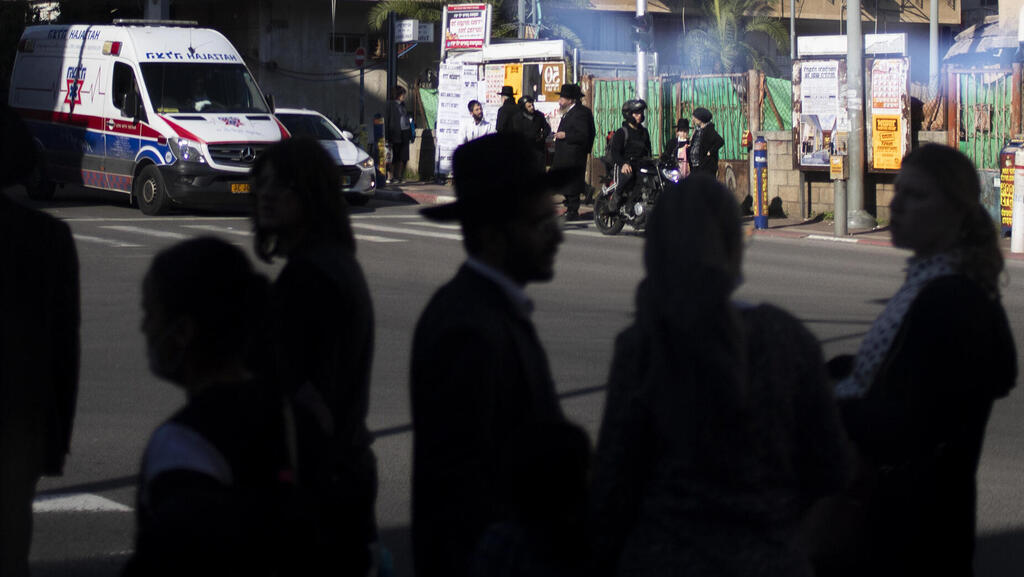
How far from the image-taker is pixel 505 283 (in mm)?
2729

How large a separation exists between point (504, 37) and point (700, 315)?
124 feet

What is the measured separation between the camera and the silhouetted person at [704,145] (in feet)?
62.0

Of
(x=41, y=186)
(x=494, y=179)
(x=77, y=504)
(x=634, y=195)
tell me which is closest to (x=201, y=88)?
(x=41, y=186)

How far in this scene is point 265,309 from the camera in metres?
2.63

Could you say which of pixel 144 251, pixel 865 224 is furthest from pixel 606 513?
pixel 865 224

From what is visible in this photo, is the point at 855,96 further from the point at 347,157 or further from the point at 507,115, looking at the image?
the point at 347,157

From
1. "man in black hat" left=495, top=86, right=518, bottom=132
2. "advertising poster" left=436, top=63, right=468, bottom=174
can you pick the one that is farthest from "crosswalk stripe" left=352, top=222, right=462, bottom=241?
"advertising poster" left=436, top=63, right=468, bottom=174

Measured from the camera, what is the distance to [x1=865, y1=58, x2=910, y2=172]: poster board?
1966 centimetres

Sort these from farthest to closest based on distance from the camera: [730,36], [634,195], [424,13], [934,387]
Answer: [730,36], [424,13], [634,195], [934,387]

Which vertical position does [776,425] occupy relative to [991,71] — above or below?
below

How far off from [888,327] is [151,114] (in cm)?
1829

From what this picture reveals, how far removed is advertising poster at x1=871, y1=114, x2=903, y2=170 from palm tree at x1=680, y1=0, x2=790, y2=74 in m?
25.2

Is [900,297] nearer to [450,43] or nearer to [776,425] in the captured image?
[776,425]

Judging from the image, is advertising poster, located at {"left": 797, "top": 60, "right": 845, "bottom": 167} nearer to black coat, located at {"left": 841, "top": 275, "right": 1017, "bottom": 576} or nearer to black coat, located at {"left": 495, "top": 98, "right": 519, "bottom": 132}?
black coat, located at {"left": 495, "top": 98, "right": 519, "bottom": 132}
